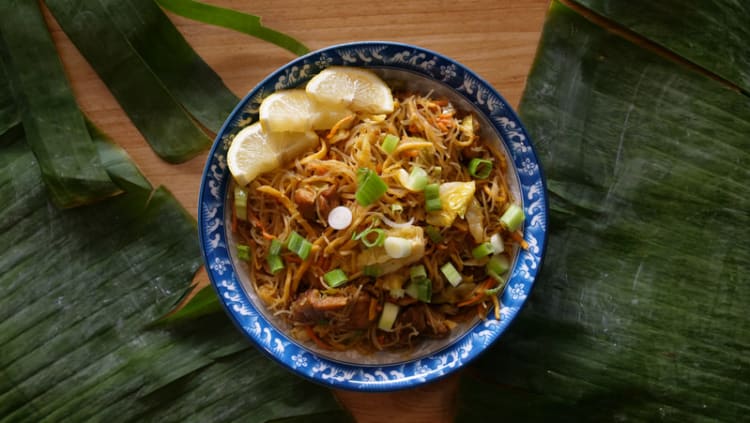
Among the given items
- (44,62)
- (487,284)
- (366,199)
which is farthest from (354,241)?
(44,62)

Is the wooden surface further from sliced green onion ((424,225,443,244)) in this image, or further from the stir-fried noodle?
sliced green onion ((424,225,443,244))

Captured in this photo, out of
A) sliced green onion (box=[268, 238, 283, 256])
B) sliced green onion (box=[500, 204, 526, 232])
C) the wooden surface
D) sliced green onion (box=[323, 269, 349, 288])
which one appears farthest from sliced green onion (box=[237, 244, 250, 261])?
sliced green onion (box=[500, 204, 526, 232])

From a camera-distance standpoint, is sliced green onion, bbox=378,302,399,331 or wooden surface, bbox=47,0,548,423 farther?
→ wooden surface, bbox=47,0,548,423

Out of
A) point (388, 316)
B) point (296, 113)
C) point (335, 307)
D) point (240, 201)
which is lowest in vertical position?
point (388, 316)

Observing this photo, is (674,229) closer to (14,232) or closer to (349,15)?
(349,15)

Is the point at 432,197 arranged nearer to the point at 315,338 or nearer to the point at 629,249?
the point at 315,338

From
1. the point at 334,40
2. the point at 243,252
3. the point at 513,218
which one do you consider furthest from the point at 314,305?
the point at 334,40
